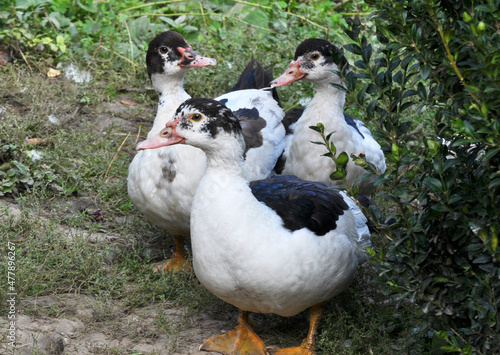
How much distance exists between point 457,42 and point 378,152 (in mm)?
2315

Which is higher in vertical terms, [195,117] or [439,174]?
[439,174]

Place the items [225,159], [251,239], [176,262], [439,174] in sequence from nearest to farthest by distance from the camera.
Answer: [439,174] → [251,239] → [225,159] → [176,262]

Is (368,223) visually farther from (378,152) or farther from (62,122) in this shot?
(62,122)

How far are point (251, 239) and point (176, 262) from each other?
1395 millimetres

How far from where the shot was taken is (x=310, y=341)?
11.8ft

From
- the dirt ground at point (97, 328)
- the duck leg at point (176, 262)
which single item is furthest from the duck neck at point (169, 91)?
the dirt ground at point (97, 328)

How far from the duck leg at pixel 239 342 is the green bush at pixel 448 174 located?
97cm

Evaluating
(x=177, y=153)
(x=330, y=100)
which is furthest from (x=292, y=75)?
(x=177, y=153)

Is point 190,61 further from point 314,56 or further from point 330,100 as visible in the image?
point 330,100

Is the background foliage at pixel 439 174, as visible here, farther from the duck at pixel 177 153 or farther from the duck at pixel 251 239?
the duck at pixel 177 153

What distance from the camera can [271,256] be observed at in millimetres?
3238

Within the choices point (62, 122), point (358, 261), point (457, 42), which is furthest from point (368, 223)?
point (62, 122)

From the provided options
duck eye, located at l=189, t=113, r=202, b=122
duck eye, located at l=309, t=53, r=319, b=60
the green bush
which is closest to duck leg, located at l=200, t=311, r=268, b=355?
the green bush

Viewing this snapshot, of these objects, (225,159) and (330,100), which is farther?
(330,100)
